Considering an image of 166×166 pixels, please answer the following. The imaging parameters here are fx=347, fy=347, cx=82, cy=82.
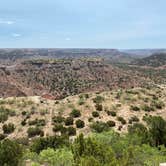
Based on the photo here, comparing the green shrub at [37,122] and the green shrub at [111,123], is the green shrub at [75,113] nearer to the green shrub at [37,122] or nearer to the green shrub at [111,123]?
the green shrub at [37,122]

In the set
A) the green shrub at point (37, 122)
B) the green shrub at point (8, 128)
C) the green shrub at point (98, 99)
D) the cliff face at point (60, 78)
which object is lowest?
the cliff face at point (60, 78)

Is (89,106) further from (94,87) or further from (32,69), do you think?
(32,69)

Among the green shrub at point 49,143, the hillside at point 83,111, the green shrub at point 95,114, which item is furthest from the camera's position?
the green shrub at point 95,114

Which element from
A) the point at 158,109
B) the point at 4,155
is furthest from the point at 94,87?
the point at 4,155

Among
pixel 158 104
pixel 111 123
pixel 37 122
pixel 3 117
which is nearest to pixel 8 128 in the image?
pixel 37 122

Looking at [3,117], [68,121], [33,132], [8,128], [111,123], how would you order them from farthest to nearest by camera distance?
[3,117] < [68,121] < [8,128] < [111,123] < [33,132]

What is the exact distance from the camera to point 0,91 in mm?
102250

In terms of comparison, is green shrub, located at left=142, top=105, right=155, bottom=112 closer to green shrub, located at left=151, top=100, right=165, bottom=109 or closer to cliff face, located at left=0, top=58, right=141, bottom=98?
green shrub, located at left=151, top=100, right=165, bottom=109

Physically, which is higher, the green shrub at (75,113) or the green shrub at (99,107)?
the green shrub at (99,107)

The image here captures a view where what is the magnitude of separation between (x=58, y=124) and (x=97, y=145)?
21.4 meters

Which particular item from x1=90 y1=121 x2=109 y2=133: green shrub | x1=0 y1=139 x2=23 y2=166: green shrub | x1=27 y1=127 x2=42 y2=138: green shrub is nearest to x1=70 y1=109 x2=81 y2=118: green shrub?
x1=90 y1=121 x2=109 y2=133: green shrub

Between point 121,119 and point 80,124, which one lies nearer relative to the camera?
point 80,124

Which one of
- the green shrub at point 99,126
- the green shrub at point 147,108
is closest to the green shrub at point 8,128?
A: the green shrub at point 99,126

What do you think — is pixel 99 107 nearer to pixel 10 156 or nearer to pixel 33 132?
pixel 33 132
